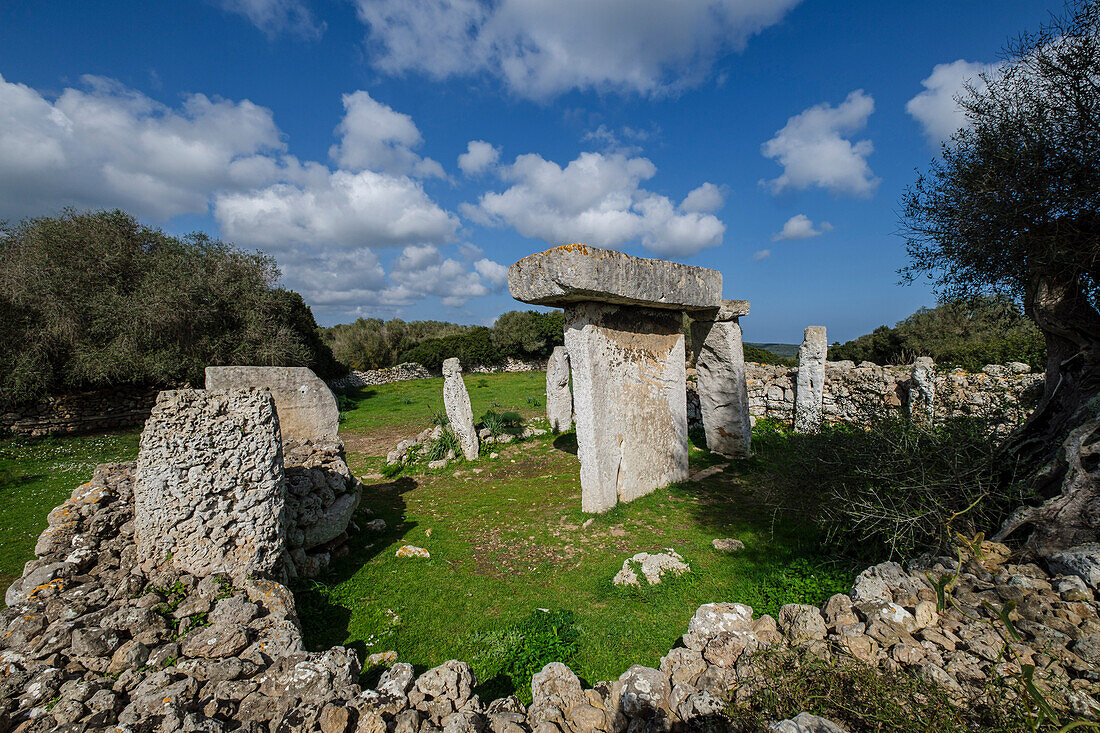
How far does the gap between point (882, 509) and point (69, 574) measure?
613cm

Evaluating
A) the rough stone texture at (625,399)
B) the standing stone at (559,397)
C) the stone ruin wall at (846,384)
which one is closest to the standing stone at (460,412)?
the standing stone at (559,397)

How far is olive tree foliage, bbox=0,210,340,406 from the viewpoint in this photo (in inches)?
497

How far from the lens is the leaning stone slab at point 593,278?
16.2ft

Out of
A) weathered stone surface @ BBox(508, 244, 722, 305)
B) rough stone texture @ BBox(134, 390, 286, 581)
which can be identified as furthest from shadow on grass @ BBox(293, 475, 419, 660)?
weathered stone surface @ BBox(508, 244, 722, 305)

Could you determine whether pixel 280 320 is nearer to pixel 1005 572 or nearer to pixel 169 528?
pixel 169 528

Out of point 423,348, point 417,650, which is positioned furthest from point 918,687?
point 423,348

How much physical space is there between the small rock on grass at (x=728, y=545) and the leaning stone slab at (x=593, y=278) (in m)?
2.91

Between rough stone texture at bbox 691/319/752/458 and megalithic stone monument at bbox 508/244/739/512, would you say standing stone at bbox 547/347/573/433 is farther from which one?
megalithic stone monument at bbox 508/244/739/512

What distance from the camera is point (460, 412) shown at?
9.09 m

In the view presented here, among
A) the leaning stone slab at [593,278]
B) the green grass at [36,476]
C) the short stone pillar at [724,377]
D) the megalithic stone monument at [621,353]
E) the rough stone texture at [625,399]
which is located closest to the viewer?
the leaning stone slab at [593,278]

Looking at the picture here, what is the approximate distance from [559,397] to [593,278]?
6.15 metres

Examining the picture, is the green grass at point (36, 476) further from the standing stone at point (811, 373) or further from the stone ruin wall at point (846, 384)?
the standing stone at point (811, 373)

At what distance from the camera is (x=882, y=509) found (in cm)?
346

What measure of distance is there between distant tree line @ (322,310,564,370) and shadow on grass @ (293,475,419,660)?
22715 millimetres
